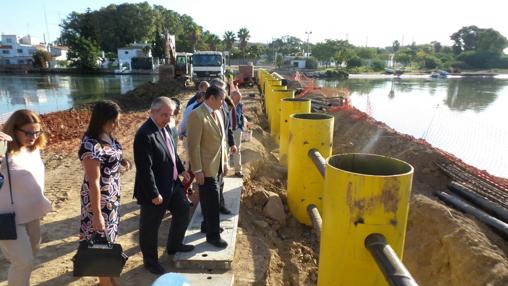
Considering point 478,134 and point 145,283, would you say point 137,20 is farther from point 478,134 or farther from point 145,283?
point 145,283

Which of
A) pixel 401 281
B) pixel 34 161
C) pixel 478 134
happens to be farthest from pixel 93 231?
pixel 478 134

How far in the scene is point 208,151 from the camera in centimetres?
374

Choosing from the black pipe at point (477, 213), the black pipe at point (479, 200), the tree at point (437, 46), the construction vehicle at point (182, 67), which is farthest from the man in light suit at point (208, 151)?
the tree at point (437, 46)

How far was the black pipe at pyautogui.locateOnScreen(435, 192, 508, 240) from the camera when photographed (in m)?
4.94

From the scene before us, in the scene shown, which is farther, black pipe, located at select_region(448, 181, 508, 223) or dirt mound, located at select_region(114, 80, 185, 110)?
dirt mound, located at select_region(114, 80, 185, 110)

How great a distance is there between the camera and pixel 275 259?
4.13m

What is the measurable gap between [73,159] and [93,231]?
19.3ft

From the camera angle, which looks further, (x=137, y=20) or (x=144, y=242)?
(x=137, y=20)

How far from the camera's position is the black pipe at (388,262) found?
1.88m

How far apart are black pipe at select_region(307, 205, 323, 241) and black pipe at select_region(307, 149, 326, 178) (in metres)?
0.71

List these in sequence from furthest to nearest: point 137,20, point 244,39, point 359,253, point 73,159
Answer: point 244,39, point 137,20, point 73,159, point 359,253

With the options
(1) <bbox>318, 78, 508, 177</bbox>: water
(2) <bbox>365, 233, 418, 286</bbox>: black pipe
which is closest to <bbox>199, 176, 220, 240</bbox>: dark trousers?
(2) <bbox>365, 233, 418, 286</bbox>: black pipe

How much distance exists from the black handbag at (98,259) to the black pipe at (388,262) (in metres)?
1.85

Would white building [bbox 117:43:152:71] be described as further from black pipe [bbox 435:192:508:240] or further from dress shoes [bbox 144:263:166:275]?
dress shoes [bbox 144:263:166:275]
